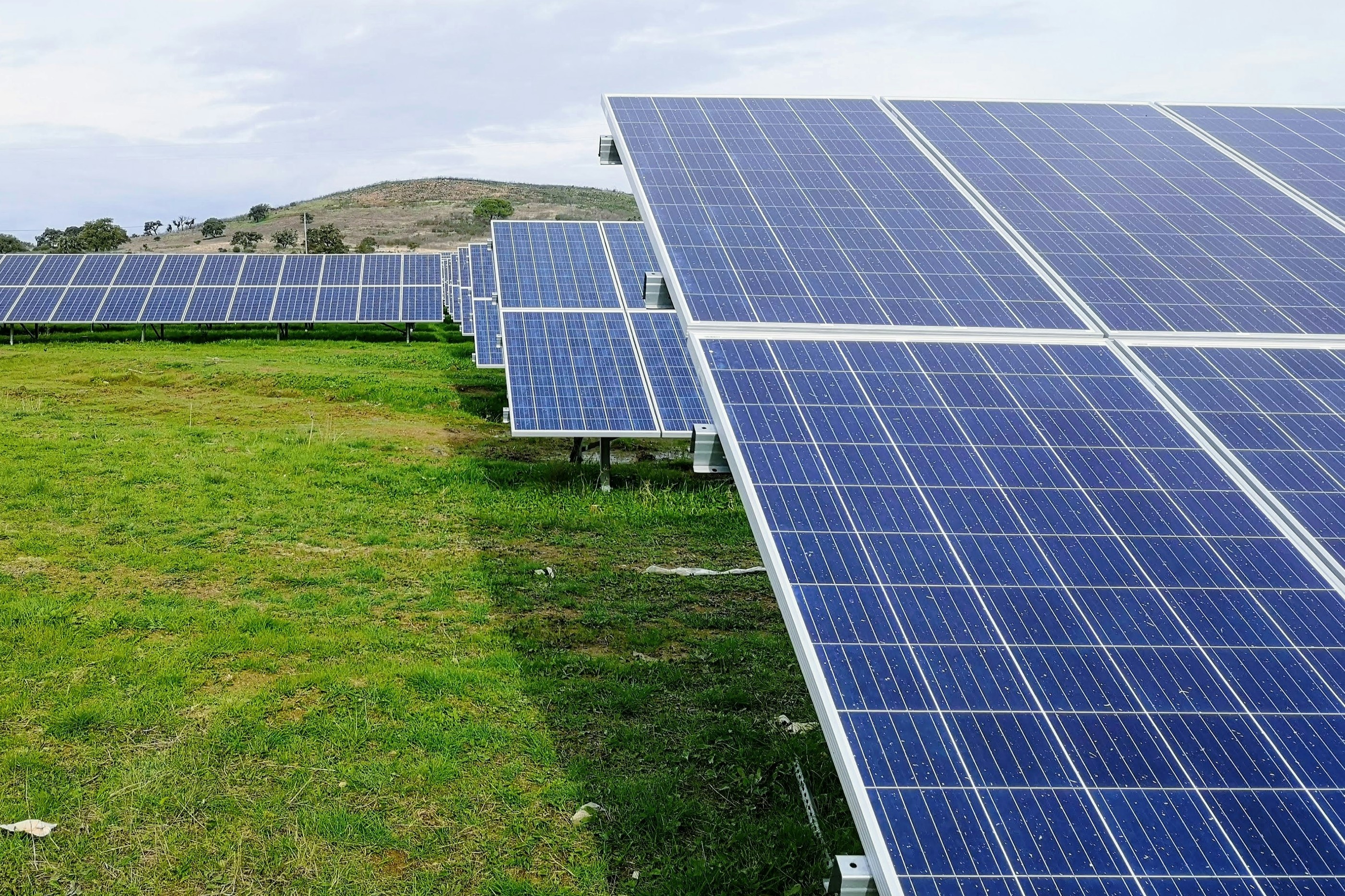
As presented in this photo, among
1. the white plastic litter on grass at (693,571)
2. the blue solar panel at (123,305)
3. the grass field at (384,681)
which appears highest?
the blue solar panel at (123,305)

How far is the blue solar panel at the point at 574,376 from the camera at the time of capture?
18281 mm

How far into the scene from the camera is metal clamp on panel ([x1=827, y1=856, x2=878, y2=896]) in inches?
207

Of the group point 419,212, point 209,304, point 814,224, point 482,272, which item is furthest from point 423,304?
point 419,212

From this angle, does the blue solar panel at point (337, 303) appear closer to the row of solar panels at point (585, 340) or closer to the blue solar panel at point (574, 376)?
the row of solar panels at point (585, 340)

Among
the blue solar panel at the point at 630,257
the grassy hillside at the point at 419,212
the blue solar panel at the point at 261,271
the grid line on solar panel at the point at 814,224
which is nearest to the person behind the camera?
the grid line on solar panel at the point at 814,224

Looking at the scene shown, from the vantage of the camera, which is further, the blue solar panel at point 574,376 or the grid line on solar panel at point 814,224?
the blue solar panel at point 574,376

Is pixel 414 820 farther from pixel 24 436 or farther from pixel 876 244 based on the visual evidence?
pixel 24 436

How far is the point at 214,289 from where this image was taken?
41.1 meters

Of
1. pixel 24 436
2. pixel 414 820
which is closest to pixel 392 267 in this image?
pixel 24 436

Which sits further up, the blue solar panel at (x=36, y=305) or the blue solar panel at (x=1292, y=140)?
the blue solar panel at (x=1292, y=140)

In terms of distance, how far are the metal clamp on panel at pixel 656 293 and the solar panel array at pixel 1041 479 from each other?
389 mm

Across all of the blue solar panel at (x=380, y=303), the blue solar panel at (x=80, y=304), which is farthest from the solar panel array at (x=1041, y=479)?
the blue solar panel at (x=80, y=304)

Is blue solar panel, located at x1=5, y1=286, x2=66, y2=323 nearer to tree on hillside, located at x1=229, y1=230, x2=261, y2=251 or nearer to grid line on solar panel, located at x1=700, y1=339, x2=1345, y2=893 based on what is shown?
grid line on solar panel, located at x1=700, y1=339, x2=1345, y2=893

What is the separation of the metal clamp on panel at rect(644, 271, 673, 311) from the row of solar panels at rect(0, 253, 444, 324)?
3070cm
